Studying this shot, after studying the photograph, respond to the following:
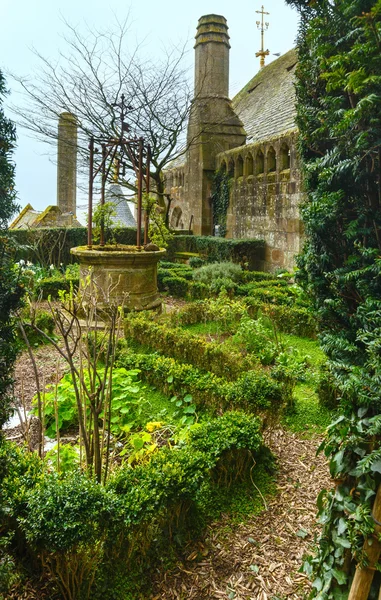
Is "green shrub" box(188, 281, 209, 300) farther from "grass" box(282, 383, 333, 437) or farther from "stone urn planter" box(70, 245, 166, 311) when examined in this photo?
"grass" box(282, 383, 333, 437)

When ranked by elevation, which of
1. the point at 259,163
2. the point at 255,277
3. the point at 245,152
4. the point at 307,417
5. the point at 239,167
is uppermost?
the point at 245,152

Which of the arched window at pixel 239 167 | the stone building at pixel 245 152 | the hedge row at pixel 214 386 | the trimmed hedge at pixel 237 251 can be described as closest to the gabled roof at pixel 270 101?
the stone building at pixel 245 152

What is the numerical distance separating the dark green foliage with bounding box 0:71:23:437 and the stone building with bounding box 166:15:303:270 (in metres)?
9.28

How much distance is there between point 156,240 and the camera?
995cm

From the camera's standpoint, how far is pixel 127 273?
7.50 metres

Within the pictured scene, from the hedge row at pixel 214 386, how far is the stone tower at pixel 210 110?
11.2 m

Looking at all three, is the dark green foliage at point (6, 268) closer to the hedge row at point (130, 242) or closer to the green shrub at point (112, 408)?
the green shrub at point (112, 408)

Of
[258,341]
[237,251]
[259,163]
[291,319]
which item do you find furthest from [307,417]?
[259,163]

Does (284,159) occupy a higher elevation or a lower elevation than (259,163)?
lower

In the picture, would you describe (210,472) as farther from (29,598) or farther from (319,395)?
(319,395)

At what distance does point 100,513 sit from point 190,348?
3.14 metres

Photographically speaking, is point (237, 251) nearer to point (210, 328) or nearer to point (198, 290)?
point (198, 290)

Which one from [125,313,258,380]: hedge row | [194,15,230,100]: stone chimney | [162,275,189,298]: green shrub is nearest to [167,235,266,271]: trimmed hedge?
[162,275,189,298]: green shrub

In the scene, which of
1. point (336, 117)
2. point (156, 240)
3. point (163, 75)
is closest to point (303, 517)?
point (336, 117)
